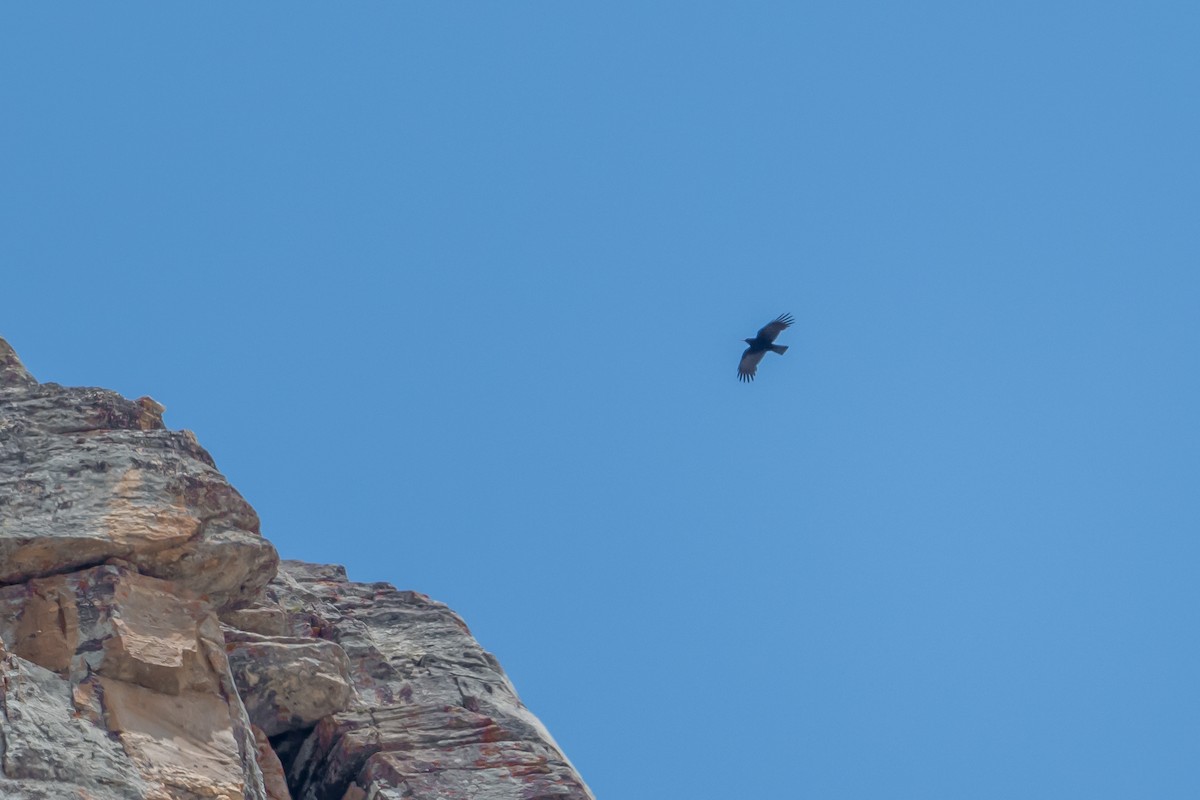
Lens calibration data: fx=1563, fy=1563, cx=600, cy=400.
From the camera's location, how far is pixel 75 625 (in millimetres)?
17766

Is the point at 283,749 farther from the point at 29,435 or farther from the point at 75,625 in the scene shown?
the point at 29,435

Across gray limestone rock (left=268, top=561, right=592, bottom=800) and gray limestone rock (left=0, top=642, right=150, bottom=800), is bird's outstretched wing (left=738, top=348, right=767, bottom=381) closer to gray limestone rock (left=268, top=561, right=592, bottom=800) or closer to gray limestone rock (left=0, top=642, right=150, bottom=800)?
gray limestone rock (left=268, top=561, right=592, bottom=800)

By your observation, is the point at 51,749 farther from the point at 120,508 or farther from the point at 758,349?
the point at 758,349

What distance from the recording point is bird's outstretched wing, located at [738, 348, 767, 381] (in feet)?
106

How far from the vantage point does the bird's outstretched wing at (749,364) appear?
3225 centimetres

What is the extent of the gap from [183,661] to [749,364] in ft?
55.2

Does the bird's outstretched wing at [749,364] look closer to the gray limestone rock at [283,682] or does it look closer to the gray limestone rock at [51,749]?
the gray limestone rock at [283,682]

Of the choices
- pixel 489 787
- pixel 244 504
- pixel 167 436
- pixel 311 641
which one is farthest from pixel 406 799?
pixel 167 436

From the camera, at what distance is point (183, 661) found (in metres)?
17.9

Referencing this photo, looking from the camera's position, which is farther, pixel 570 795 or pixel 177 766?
pixel 570 795

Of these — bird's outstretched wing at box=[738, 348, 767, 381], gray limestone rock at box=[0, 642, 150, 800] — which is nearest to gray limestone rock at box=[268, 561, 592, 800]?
gray limestone rock at box=[0, 642, 150, 800]

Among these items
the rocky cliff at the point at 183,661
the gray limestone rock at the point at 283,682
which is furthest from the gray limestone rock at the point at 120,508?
the gray limestone rock at the point at 283,682

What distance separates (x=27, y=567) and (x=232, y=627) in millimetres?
3451

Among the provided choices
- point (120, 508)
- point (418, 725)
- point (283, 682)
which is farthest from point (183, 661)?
point (418, 725)
